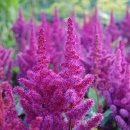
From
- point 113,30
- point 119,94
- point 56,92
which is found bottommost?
point 119,94

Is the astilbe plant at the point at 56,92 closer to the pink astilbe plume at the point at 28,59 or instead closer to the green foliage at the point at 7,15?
the pink astilbe plume at the point at 28,59

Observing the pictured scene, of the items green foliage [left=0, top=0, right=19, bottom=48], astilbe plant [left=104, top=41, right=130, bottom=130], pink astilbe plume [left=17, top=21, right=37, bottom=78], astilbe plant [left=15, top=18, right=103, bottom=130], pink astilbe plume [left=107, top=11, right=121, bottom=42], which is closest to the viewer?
astilbe plant [left=15, top=18, right=103, bottom=130]

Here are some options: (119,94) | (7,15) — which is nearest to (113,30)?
(7,15)

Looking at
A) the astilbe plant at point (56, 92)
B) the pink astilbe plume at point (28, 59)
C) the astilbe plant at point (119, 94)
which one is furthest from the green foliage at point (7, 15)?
the astilbe plant at point (56, 92)

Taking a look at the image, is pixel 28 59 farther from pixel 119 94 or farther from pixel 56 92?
pixel 56 92

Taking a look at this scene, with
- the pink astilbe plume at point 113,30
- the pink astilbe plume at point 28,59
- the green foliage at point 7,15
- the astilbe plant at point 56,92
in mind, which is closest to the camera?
the astilbe plant at point 56,92

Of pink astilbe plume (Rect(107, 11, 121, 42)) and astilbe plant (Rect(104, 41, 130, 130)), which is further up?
pink astilbe plume (Rect(107, 11, 121, 42))

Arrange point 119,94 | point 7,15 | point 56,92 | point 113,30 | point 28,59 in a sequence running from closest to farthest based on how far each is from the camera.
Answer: point 56,92, point 119,94, point 28,59, point 113,30, point 7,15

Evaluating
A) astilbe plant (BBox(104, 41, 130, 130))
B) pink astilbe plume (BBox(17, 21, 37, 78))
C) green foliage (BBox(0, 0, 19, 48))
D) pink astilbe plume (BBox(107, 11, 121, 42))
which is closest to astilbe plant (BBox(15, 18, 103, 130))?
astilbe plant (BBox(104, 41, 130, 130))

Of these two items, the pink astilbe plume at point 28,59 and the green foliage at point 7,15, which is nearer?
the pink astilbe plume at point 28,59

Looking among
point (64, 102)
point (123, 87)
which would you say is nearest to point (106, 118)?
point (123, 87)

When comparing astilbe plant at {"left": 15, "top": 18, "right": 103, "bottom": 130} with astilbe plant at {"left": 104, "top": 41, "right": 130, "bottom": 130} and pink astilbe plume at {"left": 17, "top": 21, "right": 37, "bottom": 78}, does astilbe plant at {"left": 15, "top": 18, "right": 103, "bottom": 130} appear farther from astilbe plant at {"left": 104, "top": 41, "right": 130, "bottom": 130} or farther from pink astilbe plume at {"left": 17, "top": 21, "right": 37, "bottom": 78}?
pink astilbe plume at {"left": 17, "top": 21, "right": 37, "bottom": 78}
